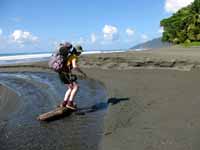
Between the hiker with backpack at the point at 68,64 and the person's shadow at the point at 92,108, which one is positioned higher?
the hiker with backpack at the point at 68,64

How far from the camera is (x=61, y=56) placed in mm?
8742

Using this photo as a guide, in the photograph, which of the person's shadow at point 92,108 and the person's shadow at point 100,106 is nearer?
the person's shadow at point 92,108

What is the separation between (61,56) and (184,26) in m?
48.6

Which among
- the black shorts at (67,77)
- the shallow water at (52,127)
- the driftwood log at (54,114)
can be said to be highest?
the black shorts at (67,77)

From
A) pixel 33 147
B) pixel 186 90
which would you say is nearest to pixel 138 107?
pixel 186 90

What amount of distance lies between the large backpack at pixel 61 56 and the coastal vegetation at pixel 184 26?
131 ft

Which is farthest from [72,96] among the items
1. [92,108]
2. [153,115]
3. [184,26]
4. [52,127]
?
[184,26]

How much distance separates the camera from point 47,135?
721cm

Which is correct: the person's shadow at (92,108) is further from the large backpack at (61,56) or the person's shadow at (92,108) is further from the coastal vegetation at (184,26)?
the coastal vegetation at (184,26)

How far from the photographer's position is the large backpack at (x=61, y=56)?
869 centimetres

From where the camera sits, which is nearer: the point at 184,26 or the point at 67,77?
the point at 67,77

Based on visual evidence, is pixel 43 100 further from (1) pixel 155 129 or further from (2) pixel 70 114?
(1) pixel 155 129

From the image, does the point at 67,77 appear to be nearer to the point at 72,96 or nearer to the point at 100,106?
the point at 72,96

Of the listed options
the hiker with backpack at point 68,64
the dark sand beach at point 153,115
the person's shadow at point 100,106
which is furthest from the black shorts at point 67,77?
the dark sand beach at point 153,115
